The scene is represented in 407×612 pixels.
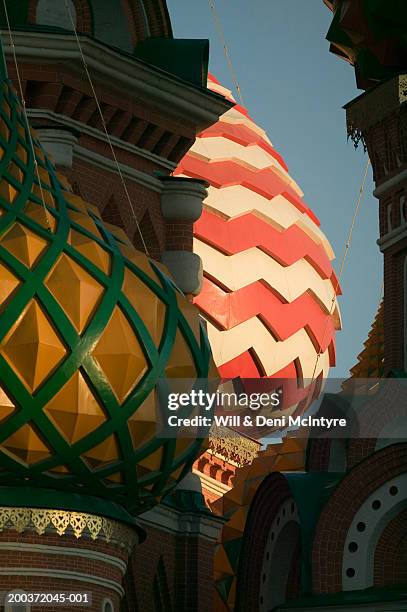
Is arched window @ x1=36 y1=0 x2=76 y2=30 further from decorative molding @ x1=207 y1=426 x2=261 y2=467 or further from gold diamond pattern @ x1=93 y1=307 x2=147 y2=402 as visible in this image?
decorative molding @ x1=207 y1=426 x2=261 y2=467

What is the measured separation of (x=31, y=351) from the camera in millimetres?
23266

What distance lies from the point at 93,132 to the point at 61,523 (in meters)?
6.86

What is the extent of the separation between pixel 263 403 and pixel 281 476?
9.65 metres

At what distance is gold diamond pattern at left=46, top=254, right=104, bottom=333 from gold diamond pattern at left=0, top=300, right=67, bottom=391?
0.35m

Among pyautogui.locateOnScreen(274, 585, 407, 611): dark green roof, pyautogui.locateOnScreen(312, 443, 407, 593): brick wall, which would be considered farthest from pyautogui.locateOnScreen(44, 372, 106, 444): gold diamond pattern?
pyautogui.locateOnScreen(312, 443, 407, 593): brick wall

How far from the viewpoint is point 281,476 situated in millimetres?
28578

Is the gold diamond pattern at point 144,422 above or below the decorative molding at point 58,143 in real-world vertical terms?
Answer: below

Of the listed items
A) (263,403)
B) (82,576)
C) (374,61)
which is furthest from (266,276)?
(82,576)

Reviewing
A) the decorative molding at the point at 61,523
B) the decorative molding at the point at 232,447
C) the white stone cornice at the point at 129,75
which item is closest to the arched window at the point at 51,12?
the white stone cornice at the point at 129,75

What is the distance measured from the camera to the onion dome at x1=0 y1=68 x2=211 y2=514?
76.6 feet

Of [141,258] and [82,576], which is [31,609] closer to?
[82,576]

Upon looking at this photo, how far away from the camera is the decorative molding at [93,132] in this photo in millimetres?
28531

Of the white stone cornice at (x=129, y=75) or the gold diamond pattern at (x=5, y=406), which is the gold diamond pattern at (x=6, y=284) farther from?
the white stone cornice at (x=129, y=75)

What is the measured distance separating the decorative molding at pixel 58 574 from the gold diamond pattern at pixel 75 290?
220 centimetres
